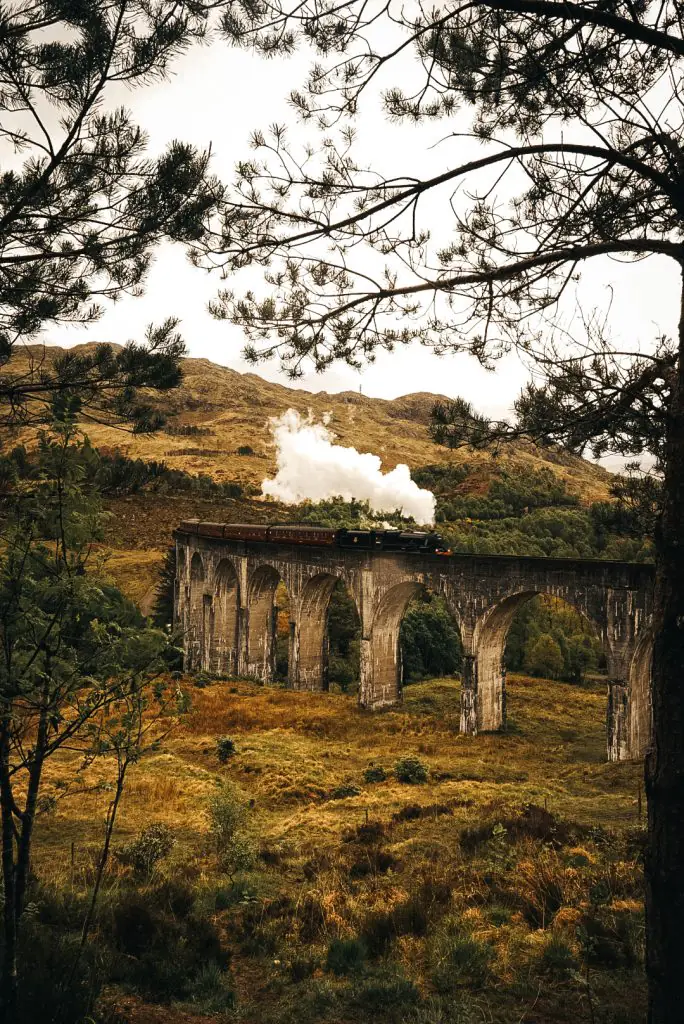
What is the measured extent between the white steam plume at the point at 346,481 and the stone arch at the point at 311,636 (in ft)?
74.7

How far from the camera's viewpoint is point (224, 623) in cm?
3962

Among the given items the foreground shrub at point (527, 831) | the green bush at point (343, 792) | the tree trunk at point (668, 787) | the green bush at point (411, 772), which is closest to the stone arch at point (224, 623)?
the green bush at point (411, 772)

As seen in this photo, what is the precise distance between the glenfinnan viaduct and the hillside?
2325cm

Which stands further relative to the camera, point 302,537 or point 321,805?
point 302,537

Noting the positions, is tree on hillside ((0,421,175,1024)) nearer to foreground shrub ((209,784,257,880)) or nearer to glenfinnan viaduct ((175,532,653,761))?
foreground shrub ((209,784,257,880))

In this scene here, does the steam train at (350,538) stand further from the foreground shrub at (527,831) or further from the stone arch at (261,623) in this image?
the foreground shrub at (527,831)

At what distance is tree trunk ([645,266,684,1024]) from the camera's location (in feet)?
16.0

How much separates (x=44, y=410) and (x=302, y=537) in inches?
916

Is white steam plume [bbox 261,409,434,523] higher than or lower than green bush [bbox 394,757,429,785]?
higher

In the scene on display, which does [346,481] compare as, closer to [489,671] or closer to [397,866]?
[489,671]

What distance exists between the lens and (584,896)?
9258 millimetres

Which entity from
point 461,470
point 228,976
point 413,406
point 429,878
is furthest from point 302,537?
point 413,406

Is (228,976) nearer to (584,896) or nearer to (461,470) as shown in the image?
(584,896)

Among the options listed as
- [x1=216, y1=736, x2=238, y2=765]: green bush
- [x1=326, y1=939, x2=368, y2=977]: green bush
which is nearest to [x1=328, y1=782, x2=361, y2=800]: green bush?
[x1=216, y1=736, x2=238, y2=765]: green bush
